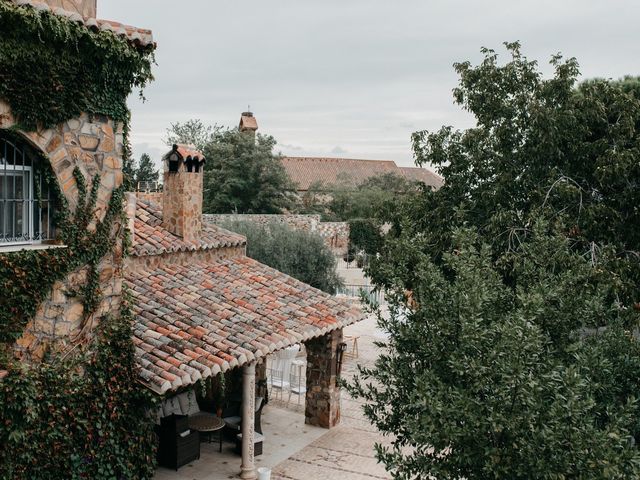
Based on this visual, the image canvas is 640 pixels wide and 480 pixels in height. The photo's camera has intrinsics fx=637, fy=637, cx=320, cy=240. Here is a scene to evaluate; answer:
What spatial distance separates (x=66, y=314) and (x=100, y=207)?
4.76 ft

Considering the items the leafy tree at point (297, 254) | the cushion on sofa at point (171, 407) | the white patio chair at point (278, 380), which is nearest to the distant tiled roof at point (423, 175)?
the leafy tree at point (297, 254)

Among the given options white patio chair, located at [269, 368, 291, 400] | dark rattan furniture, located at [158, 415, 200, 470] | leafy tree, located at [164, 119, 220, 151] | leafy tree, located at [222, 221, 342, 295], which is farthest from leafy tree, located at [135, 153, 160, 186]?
dark rattan furniture, located at [158, 415, 200, 470]

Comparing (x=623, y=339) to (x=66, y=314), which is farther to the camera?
(x=66, y=314)

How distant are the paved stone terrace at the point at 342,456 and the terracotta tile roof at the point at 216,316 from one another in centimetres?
228

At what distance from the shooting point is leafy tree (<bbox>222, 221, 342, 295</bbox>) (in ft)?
78.9

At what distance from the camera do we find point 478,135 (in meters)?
13.6

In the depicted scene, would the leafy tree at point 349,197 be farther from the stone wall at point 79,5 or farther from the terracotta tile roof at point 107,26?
the stone wall at point 79,5

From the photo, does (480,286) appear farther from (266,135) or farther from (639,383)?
(266,135)

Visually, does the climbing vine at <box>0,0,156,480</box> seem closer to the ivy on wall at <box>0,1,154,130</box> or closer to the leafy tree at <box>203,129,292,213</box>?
the ivy on wall at <box>0,1,154,130</box>

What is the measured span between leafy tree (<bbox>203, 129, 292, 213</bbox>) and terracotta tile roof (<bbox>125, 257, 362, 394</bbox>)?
3037 centimetres

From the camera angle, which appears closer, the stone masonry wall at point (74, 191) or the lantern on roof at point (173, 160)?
the stone masonry wall at point (74, 191)

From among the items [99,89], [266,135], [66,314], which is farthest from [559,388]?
[266,135]

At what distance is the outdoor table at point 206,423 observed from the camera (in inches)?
467

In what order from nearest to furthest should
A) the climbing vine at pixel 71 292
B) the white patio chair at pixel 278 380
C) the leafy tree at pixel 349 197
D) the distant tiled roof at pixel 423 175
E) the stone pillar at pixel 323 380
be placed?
the climbing vine at pixel 71 292
the stone pillar at pixel 323 380
the white patio chair at pixel 278 380
the leafy tree at pixel 349 197
the distant tiled roof at pixel 423 175
